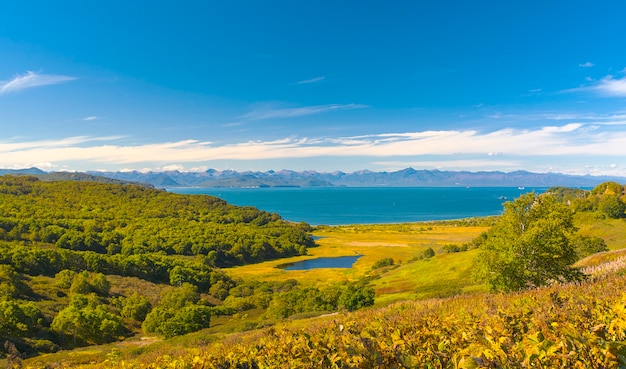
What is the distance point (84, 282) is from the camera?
2810 inches

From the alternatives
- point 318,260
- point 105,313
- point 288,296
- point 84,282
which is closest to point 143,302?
point 105,313

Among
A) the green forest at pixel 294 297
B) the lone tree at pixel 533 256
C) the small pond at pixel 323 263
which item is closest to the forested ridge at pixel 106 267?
the green forest at pixel 294 297

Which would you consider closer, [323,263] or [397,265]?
[397,265]

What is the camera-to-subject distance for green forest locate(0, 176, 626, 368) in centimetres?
680

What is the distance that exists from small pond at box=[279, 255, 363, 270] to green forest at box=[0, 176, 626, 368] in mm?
14671

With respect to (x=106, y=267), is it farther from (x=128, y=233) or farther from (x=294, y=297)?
(x=294, y=297)

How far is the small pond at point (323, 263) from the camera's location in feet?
409

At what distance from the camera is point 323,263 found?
5128 inches

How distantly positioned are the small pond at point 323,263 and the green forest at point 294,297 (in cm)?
1467

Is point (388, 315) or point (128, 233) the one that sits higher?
point (388, 315)

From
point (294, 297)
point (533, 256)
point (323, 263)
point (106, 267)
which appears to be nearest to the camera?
point (533, 256)

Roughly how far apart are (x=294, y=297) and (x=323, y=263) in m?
69.2

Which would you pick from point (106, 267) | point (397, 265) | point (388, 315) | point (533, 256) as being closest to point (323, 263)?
point (397, 265)

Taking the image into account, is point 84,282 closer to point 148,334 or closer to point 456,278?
point 148,334
